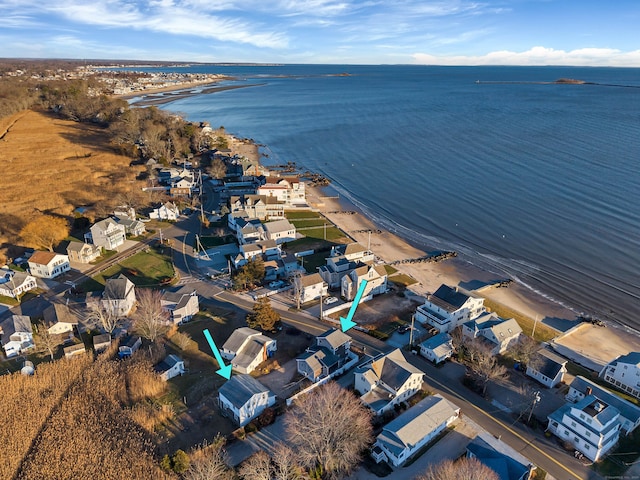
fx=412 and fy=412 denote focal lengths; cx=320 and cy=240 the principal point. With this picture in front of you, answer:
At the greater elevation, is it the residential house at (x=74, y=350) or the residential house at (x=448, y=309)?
the residential house at (x=448, y=309)

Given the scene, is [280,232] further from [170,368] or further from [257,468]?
[257,468]

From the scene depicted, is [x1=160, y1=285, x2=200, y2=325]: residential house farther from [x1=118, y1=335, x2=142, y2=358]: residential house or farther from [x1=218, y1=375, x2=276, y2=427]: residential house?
[x1=218, y1=375, x2=276, y2=427]: residential house

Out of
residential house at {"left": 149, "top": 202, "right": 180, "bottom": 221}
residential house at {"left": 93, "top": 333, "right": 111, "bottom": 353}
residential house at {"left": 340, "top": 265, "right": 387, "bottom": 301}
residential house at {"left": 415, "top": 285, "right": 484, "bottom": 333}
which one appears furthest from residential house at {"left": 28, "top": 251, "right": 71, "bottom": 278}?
residential house at {"left": 415, "top": 285, "right": 484, "bottom": 333}

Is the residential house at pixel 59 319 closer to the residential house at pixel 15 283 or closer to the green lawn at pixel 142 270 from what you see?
the green lawn at pixel 142 270

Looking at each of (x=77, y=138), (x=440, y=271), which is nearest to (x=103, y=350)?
(x=440, y=271)

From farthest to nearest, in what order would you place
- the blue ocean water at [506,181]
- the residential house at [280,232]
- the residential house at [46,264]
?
1. the residential house at [280,232]
2. the blue ocean water at [506,181]
3. the residential house at [46,264]

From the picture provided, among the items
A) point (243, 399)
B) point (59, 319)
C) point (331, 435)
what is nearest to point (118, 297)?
point (59, 319)

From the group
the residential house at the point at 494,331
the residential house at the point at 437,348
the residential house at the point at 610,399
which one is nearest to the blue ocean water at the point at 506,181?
the residential house at the point at 494,331
